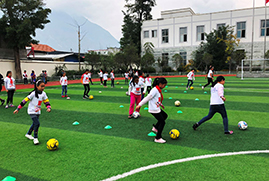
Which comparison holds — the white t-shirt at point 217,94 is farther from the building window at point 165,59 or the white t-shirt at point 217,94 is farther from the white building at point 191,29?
the white building at point 191,29

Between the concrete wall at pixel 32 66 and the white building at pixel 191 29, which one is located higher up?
the white building at pixel 191 29

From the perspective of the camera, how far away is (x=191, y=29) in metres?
47.1

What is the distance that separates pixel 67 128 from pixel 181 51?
45.2 m

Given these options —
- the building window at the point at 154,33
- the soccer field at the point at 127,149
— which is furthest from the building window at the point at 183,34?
the soccer field at the point at 127,149

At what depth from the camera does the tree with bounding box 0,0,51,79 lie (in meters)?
25.4

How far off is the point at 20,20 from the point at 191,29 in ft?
116

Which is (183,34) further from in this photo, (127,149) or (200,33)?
(127,149)

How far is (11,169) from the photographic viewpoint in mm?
4254

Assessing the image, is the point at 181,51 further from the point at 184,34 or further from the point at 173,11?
the point at 173,11

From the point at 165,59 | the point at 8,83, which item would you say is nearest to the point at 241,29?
the point at 165,59

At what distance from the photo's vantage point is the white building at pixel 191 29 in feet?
137

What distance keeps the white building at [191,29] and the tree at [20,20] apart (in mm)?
29376

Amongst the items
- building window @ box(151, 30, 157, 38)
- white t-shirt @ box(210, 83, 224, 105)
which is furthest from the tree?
building window @ box(151, 30, 157, 38)

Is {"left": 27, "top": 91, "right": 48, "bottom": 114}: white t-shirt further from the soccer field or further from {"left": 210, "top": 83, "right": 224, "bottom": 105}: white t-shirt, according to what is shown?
{"left": 210, "top": 83, "right": 224, "bottom": 105}: white t-shirt
